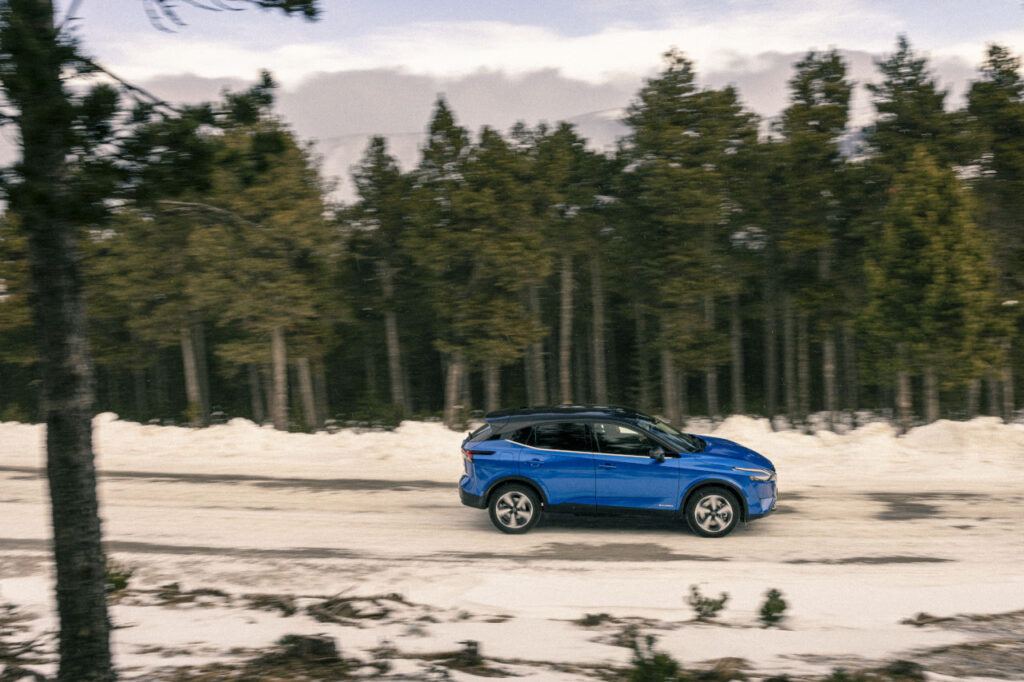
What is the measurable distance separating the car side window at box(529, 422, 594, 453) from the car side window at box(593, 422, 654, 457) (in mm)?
166

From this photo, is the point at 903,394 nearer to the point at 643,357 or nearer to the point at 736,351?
the point at 736,351

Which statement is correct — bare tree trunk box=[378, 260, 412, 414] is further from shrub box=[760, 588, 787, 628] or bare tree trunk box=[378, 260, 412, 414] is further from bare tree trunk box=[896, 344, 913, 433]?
shrub box=[760, 588, 787, 628]

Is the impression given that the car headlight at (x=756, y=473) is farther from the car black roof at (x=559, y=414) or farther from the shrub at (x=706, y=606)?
the shrub at (x=706, y=606)

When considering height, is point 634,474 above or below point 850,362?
below

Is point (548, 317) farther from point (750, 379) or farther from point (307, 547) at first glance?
point (307, 547)

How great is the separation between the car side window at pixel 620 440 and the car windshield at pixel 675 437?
7.2 inches

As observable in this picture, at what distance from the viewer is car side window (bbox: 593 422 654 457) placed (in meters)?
11.4

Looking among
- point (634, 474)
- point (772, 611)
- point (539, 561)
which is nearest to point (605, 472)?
point (634, 474)

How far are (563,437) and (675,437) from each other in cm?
161

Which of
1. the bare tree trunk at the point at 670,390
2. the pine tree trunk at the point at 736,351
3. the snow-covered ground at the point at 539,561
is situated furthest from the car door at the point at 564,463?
the pine tree trunk at the point at 736,351

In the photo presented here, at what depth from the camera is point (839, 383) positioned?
155 ft

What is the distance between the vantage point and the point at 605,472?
11.4m

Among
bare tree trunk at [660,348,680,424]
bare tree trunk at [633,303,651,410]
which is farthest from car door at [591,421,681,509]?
bare tree trunk at [633,303,651,410]

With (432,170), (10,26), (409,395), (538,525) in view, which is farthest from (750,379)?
(10,26)
